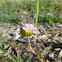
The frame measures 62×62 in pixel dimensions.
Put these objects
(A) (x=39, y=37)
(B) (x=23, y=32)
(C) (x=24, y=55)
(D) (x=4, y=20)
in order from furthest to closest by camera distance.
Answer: (D) (x=4, y=20) → (A) (x=39, y=37) → (C) (x=24, y=55) → (B) (x=23, y=32)

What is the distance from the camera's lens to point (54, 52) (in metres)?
1.27

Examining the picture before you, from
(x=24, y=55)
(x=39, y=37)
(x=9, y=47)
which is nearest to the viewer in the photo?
(x=24, y=55)

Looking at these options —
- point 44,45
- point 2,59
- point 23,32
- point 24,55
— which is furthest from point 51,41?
point 2,59

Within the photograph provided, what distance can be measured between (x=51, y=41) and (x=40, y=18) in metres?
1.40

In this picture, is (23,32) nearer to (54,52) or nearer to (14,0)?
(54,52)

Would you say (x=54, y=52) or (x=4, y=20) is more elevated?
(x=4, y=20)

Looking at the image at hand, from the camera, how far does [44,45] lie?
1405 mm

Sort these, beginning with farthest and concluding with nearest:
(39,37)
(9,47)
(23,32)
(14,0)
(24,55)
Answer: (14,0)
(39,37)
(9,47)
(24,55)
(23,32)

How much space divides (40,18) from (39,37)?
50.0 inches

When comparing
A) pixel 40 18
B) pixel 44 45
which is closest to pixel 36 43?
pixel 44 45

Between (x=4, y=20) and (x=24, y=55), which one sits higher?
(x=4, y=20)

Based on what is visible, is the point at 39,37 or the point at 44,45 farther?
the point at 39,37

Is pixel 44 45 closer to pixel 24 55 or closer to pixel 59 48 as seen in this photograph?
pixel 59 48

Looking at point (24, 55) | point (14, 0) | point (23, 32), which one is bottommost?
point (24, 55)
